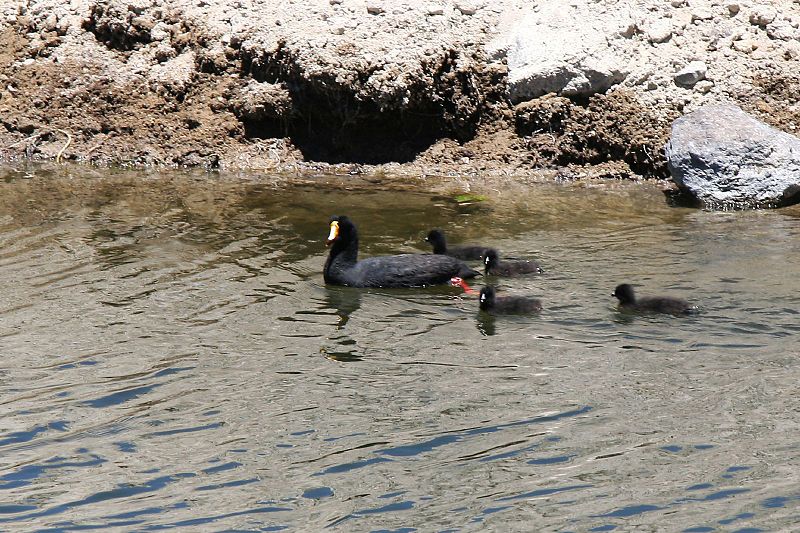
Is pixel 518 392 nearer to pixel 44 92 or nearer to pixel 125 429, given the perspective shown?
pixel 125 429

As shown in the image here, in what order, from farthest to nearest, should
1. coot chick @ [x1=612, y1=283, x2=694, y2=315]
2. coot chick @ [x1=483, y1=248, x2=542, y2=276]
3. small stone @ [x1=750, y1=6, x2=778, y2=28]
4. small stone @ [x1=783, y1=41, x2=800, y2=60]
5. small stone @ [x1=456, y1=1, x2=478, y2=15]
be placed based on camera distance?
small stone @ [x1=456, y1=1, x2=478, y2=15] < small stone @ [x1=750, y1=6, x2=778, y2=28] < small stone @ [x1=783, y1=41, x2=800, y2=60] < coot chick @ [x1=483, y1=248, x2=542, y2=276] < coot chick @ [x1=612, y1=283, x2=694, y2=315]

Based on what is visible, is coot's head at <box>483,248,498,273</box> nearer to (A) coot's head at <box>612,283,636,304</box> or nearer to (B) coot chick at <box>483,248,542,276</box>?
(B) coot chick at <box>483,248,542,276</box>

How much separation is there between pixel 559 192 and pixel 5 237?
22.1 ft

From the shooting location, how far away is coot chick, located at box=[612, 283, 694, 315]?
31.8ft

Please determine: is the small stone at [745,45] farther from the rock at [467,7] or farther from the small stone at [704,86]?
the rock at [467,7]

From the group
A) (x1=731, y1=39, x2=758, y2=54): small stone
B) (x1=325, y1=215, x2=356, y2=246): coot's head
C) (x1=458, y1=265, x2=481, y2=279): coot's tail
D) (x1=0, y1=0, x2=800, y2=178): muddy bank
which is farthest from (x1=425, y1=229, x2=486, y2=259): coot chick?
(x1=731, y1=39, x2=758, y2=54): small stone

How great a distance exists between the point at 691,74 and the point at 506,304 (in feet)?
23.2

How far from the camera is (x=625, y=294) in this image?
994cm

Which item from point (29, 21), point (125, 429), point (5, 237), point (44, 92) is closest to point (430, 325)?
point (125, 429)

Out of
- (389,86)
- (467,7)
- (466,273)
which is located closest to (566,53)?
(467,7)

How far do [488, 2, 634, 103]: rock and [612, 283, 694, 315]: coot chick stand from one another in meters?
6.49

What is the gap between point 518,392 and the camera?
8.08 meters

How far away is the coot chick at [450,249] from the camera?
38.8ft

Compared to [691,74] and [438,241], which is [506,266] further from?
[691,74]
